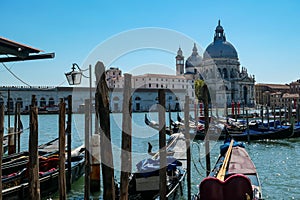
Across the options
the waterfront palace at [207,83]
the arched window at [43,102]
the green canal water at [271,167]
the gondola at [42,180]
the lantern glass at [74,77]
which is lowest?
the green canal water at [271,167]

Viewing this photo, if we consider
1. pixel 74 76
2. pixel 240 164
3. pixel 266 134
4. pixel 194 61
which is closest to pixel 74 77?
pixel 74 76

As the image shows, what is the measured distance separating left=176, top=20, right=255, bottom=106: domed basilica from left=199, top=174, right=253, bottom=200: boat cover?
44608 mm

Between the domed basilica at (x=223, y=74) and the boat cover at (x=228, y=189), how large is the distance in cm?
4461

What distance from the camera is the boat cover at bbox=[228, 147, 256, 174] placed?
5.08 m

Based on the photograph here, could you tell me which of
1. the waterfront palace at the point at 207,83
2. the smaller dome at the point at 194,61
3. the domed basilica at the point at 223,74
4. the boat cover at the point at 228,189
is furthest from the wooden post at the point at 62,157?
the smaller dome at the point at 194,61

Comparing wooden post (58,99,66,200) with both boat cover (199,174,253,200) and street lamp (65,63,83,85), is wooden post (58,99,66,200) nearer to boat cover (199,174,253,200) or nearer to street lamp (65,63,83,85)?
street lamp (65,63,83,85)

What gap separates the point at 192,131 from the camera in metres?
14.8

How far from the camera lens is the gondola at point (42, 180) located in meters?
4.88

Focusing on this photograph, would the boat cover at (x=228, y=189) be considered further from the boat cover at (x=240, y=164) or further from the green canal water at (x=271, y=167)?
the green canal water at (x=271, y=167)

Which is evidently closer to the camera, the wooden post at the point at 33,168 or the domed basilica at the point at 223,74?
the wooden post at the point at 33,168

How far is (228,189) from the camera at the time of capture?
3.64 metres

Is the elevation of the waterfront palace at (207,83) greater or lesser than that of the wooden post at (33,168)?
greater

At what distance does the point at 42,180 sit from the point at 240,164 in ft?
10.1

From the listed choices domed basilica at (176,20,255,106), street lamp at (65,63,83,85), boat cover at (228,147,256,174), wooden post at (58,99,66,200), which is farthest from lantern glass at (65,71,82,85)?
domed basilica at (176,20,255,106)
